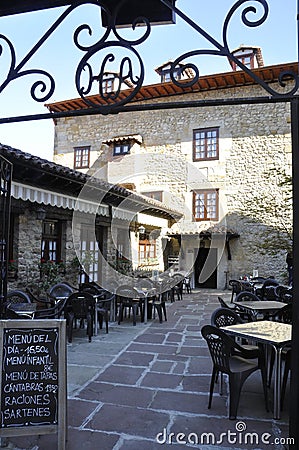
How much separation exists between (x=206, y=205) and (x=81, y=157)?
728 cm

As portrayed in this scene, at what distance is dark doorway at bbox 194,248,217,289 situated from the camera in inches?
635

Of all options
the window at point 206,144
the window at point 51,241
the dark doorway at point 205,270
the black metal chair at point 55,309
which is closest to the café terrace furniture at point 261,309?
the black metal chair at point 55,309

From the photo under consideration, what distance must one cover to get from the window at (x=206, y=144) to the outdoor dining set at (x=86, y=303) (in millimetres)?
9412

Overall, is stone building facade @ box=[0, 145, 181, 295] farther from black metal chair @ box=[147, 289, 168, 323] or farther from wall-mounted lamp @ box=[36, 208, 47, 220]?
black metal chair @ box=[147, 289, 168, 323]

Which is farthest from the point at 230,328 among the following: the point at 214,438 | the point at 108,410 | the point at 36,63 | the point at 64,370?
the point at 36,63

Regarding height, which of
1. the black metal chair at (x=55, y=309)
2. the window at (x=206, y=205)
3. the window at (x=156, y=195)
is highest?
the window at (x=156, y=195)

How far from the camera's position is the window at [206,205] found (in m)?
16.1

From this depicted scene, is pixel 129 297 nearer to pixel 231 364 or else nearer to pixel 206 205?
pixel 231 364

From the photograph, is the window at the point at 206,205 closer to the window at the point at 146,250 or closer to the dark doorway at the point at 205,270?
the dark doorway at the point at 205,270

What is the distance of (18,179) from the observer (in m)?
6.50

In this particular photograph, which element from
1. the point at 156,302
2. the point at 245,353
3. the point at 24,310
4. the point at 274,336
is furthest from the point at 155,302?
the point at 274,336

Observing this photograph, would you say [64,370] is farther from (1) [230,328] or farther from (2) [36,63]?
(2) [36,63]

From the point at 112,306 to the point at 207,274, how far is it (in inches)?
362

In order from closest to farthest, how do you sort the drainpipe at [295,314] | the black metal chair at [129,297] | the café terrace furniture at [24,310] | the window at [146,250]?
the drainpipe at [295,314] → the café terrace furniture at [24,310] → the black metal chair at [129,297] → the window at [146,250]
